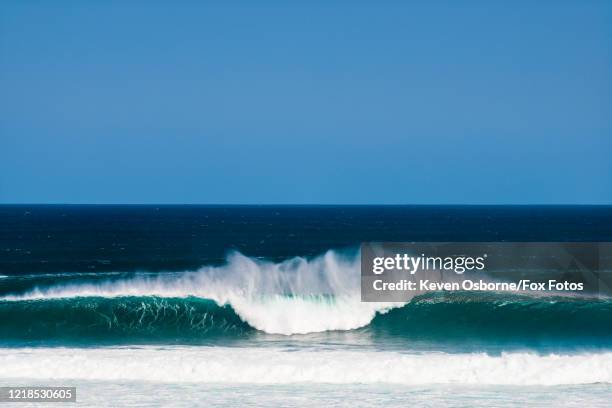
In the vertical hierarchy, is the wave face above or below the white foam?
above

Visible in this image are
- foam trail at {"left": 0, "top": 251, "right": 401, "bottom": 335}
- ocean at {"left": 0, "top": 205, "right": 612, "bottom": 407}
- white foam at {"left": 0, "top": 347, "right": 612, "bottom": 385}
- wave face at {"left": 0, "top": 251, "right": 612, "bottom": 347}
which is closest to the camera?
Result: ocean at {"left": 0, "top": 205, "right": 612, "bottom": 407}

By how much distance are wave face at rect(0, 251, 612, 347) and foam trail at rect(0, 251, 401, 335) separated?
1.2 inches

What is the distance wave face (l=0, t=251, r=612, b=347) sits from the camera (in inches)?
714

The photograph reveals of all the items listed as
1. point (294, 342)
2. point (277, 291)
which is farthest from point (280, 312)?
point (294, 342)

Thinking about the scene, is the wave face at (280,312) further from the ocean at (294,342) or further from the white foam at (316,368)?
the white foam at (316,368)

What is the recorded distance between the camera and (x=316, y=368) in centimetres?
1378

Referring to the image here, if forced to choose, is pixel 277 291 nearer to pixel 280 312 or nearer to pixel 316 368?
pixel 280 312

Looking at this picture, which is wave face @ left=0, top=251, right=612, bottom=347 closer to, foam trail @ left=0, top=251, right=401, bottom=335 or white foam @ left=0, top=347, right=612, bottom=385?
foam trail @ left=0, top=251, right=401, bottom=335

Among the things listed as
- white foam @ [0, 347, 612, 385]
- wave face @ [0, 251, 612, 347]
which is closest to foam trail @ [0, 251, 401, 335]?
wave face @ [0, 251, 612, 347]

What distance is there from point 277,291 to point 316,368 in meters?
7.05

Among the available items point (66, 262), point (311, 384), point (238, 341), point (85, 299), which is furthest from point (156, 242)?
point (311, 384)

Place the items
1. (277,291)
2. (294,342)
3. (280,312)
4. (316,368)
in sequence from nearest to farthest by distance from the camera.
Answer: (316,368) → (294,342) → (280,312) → (277,291)

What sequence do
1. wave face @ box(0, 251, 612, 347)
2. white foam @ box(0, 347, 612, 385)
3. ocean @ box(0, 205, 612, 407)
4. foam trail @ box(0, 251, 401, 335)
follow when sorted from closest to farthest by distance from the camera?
ocean @ box(0, 205, 612, 407)
white foam @ box(0, 347, 612, 385)
wave face @ box(0, 251, 612, 347)
foam trail @ box(0, 251, 401, 335)

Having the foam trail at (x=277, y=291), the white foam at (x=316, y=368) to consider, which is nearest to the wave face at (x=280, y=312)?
the foam trail at (x=277, y=291)
